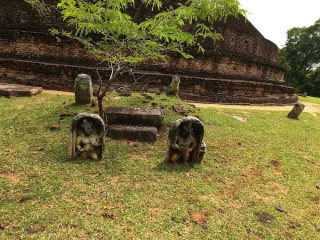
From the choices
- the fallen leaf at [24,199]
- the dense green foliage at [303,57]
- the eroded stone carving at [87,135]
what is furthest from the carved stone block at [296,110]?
the dense green foliage at [303,57]

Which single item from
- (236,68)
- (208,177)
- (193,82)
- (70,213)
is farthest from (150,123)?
(236,68)

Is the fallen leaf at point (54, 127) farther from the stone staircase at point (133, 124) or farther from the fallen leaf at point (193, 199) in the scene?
the fallen leaf at point (193, 199)

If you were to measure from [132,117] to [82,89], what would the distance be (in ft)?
7.54

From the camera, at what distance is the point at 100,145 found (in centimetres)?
351

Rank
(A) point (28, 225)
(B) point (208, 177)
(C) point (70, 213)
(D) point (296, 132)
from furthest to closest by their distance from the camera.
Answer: (D) point (296, 132) → (B) point (208, 177) → (C) point (70, 213) → (A) point (28, 225)

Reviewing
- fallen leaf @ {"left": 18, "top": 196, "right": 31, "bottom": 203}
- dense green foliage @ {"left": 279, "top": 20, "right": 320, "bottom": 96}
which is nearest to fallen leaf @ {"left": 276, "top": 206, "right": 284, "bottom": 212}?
fallen leaf @ {"left": 18, "top": 196, "right": 31, "bottom": 203}

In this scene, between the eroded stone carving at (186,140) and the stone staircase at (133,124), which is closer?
the eroded stone carving at (186,140)

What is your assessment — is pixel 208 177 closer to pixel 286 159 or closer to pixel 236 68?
pixel 286 159

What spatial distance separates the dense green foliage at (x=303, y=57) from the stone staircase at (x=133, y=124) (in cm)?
3598

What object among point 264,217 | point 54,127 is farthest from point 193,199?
point 54,127

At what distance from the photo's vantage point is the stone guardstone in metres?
6.16

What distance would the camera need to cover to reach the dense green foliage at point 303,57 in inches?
1232

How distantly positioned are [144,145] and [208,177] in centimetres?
154

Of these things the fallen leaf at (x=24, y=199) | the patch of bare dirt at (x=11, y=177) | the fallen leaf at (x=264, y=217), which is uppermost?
the fallen leaf at (x=264, y=217)
